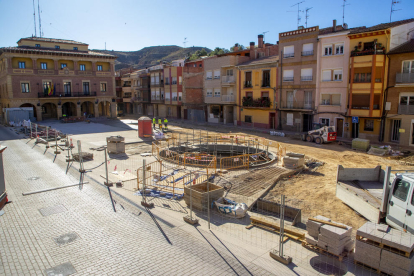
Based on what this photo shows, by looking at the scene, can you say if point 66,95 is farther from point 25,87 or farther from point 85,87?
point 25,87

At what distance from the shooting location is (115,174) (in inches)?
691

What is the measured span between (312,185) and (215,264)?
9.57 metres

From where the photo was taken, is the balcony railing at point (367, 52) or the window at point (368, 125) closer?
the balcony railing at point (367, 52)

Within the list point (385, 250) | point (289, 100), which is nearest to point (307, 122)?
point (289, 100)

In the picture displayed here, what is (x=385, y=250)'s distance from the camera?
296 inches

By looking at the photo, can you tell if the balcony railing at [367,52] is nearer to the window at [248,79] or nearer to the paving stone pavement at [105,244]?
the window at [248,79]

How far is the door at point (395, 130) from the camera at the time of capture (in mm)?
28703

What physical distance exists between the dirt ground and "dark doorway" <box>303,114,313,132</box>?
860 cm

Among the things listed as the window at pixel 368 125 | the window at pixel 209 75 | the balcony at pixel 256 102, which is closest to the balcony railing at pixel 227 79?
the window at pixel 209 75

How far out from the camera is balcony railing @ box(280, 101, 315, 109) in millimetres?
35403

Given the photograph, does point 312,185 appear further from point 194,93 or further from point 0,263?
point 194,93

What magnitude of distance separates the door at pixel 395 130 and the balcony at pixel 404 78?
3853mm

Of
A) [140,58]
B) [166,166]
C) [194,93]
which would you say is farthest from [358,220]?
[140,58]

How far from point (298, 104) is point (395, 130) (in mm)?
10780
